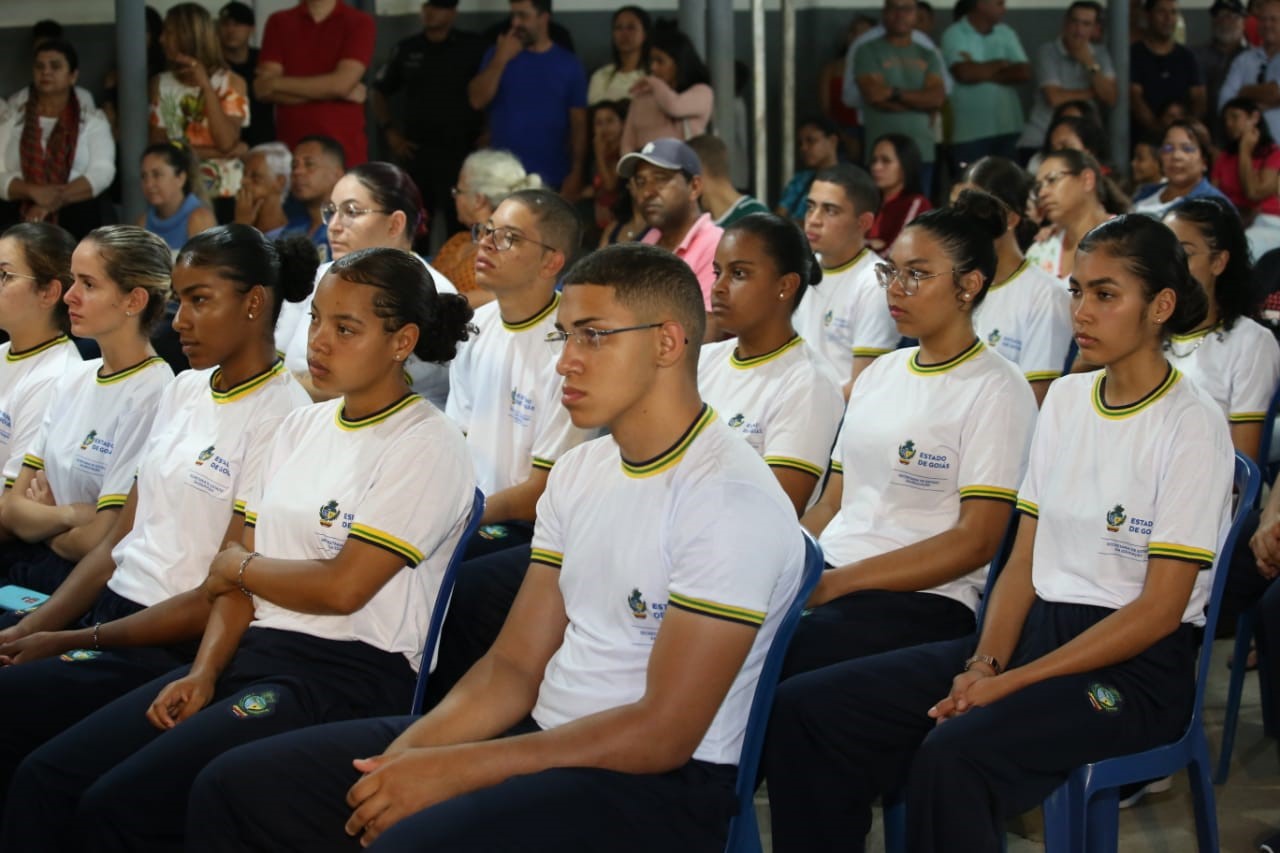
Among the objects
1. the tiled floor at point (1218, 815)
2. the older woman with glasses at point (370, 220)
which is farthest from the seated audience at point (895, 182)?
the tiled floor at point (1218, 815)

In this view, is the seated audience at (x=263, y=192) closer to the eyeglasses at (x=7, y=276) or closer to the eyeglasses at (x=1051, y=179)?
the eyeglasses at (x=7, y=276)

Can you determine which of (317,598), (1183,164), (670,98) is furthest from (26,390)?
(1183,164)

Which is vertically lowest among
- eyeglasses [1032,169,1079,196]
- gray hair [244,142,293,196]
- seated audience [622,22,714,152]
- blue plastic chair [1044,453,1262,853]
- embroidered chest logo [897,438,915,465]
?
blue plastic chair [1044,453,1262,853]

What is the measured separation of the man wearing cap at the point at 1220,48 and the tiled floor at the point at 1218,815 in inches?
237

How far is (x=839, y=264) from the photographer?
501 cm

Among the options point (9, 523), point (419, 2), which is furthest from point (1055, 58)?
point (9, 523)

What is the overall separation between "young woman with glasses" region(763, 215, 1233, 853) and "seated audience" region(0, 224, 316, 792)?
121cm

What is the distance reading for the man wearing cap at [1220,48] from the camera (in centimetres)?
895

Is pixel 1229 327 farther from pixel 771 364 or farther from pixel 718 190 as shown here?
pixel 718 190

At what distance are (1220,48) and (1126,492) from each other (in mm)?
7174

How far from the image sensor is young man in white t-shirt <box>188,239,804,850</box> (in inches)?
87.4

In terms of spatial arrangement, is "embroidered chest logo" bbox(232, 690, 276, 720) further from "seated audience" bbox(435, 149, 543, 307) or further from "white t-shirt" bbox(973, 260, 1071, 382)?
"seated audience" bbox(435, 149, 543, 307)

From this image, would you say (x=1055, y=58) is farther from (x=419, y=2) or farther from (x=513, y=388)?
(x=513, y=388)

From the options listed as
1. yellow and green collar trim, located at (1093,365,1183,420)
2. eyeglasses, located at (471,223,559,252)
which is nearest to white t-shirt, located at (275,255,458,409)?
eyeglasses, located at (471,223,559,252)
